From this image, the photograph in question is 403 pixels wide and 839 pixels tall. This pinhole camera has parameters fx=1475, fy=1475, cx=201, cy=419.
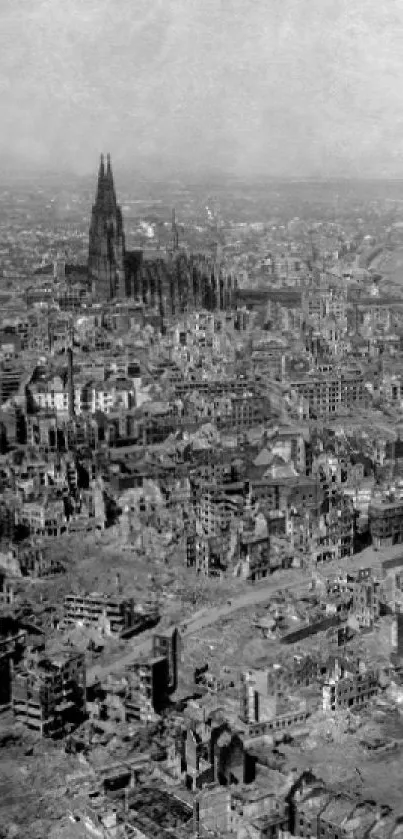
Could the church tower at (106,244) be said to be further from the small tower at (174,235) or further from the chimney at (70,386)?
the chimney at (70,386)

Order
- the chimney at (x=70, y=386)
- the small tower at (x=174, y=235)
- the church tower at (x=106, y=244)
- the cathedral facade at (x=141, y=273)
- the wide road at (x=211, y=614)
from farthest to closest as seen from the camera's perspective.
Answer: the small tower at (x=174, y=235), the church tower at (x=106, y=244), the cathedral facade at (x=141, y=273), the chimney at (x=70, y=386), the wide road at (x=211, y=614)

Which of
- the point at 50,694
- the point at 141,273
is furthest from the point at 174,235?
the point at 50,694

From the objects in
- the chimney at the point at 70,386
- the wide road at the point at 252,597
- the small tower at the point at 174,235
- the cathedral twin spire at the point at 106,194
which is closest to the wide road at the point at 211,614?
the wide road at the point at 252,597

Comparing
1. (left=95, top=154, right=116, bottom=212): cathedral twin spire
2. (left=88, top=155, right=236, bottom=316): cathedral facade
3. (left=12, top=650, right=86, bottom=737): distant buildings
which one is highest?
(left=95, top=154, right=116, bottom=212): cathedral twin spire

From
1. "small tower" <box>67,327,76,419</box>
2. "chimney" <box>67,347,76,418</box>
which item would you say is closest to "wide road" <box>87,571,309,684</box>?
"small tower" <box>67,327,76,419</box>

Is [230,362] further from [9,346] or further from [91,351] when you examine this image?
[9,346]

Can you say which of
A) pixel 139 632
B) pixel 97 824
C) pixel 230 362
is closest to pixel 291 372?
pixel 230 362

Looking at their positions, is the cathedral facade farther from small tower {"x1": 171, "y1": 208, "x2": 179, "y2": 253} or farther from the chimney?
the chimney
